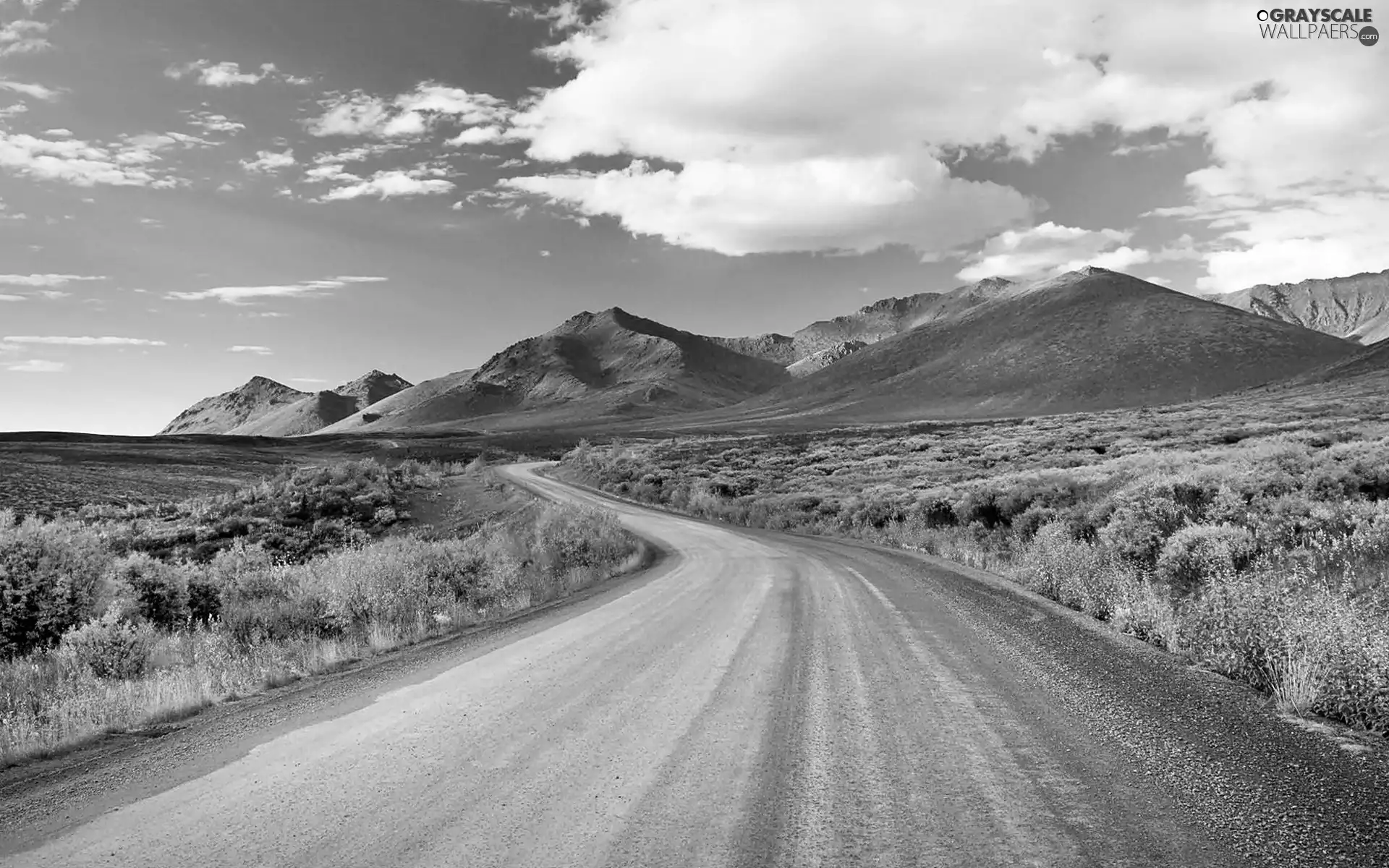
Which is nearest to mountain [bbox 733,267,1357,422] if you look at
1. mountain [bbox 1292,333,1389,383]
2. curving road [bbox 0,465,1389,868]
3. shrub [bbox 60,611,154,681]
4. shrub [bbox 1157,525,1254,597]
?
mountain [bbox 1292,333,1389,383]

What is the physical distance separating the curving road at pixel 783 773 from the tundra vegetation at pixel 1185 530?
0.61m

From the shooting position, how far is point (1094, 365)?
162625 mm

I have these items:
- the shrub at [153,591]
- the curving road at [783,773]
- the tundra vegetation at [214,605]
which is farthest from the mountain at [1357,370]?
the shrub at [153,591]

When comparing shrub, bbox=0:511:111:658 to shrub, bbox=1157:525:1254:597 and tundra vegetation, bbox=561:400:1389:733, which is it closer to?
tundra vegetation, bbox=561:400:1389:733

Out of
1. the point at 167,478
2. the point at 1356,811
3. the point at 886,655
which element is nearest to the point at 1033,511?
the point at 886,655

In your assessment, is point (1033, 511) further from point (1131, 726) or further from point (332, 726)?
point (332, 726)

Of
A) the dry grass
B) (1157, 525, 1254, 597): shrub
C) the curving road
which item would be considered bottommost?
the dry grass

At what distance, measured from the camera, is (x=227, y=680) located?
779 cm

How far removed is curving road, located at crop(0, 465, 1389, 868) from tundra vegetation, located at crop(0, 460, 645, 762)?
238 cm

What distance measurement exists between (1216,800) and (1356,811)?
2.30 ft

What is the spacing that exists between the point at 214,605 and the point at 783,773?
1359cm

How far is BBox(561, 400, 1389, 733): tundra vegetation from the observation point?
21.7 feet

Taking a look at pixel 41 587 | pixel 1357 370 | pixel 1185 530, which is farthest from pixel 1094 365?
pixel 41 587

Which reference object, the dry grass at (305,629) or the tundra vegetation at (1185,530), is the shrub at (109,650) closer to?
the dry grass at (305,629)
